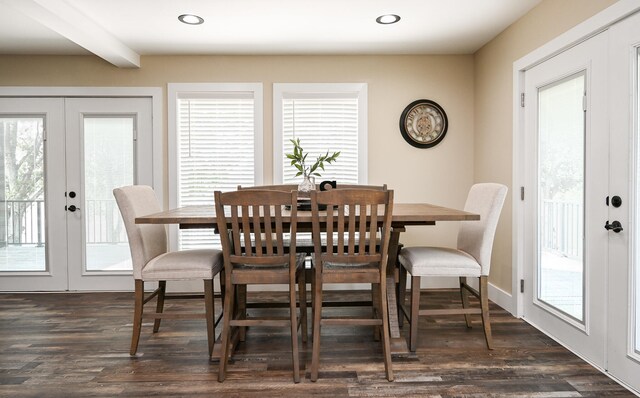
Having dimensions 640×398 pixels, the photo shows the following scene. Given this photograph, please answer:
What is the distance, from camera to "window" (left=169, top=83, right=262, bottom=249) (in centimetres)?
395

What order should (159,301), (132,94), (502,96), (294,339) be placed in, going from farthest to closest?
(132,94) < (502,96) < (159,301) < (294,339)

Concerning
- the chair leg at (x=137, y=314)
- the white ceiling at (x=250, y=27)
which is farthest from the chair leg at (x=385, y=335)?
the white ceiling at (x=250, y=27)

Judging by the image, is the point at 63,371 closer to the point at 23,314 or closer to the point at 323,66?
the point at 23,314

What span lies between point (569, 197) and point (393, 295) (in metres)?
1.30

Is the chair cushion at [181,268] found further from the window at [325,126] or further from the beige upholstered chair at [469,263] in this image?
the window at [325,126]

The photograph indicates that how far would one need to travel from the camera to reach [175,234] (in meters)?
3.99

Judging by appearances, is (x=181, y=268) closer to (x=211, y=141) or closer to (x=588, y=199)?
(x=211, y=141)

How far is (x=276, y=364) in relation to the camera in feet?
7.72

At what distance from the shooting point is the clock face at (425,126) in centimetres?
398

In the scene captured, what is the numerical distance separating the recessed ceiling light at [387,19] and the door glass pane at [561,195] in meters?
1.22

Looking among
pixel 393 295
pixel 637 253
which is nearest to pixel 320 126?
pixel 393 295

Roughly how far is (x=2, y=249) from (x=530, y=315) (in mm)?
4918

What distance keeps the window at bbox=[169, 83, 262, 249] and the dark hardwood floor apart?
4.62 ft

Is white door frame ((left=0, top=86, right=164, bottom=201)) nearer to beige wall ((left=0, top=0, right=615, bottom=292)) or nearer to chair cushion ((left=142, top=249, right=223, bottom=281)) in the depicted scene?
beige wall ((left=0, top=0, right=615, bottom=292))
